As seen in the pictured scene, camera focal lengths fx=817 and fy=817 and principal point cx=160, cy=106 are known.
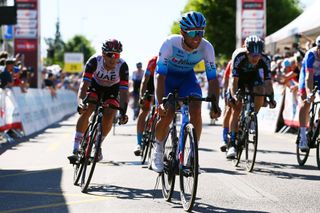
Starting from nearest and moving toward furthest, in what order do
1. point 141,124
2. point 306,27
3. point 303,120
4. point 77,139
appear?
1. point 77,139
2. point 303,120
3. point 141,124
4. point 306,27

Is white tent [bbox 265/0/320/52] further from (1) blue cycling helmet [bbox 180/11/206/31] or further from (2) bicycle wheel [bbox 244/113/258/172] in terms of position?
(1) blue cycling helmet [bbox 180/11/206/31]

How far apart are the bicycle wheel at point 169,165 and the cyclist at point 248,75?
3.05 meters

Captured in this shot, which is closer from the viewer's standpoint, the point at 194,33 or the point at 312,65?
the point at 194,33

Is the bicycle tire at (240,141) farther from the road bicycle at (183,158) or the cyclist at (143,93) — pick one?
the road bicycle at (183,158)

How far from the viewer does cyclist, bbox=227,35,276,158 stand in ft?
36.9

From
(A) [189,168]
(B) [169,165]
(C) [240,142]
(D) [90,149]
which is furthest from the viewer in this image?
(C) [240,142]

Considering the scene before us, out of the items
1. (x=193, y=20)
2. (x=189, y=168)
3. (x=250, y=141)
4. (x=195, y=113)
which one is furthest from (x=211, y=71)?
(x=250, y=141)

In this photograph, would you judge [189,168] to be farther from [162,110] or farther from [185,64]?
[185,64]

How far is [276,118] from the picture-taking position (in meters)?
20.3

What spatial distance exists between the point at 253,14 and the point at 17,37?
11400 millimetres

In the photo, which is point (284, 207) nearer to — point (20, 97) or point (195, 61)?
point (195, 61)

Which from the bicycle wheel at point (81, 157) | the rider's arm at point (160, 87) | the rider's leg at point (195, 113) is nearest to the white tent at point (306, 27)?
the bicycle wheel at point (81, 157)

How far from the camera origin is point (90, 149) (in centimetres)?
929

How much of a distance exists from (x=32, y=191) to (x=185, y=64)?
7.33 ft
